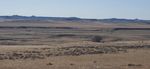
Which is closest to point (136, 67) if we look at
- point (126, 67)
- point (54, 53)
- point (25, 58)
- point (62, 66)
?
point (126, 67)

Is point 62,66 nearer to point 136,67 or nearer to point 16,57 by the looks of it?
point 136,67

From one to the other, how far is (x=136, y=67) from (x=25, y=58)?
964 centimetres

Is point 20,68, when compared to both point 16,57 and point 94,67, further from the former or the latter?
point 16,57

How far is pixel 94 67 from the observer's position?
24.0m

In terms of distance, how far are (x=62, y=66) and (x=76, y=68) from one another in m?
1.36

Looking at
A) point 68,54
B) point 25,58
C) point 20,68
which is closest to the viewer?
point 20,68

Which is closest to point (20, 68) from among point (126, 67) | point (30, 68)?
point (30, 68)

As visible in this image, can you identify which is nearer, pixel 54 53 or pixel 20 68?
pixel 20 68

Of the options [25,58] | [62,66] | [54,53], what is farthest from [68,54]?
[62,66]

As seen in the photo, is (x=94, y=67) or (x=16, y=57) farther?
(x=16, y=57)

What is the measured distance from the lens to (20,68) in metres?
23.5

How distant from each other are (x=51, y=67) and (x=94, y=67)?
8.79 feet

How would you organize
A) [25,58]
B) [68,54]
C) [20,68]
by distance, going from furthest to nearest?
[68,54] → [25,58] → [20,68]

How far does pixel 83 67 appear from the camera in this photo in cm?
2408
